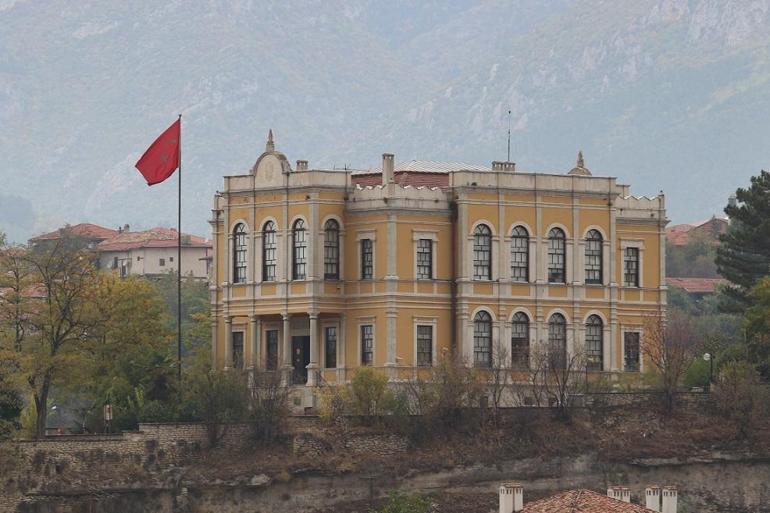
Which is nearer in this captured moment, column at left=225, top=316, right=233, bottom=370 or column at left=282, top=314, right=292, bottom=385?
column at left=282, top=314, right=292, bottom=385

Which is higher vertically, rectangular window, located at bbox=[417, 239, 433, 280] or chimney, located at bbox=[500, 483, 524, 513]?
rectangular window, located at bbox=[417, 239, 433, 280]

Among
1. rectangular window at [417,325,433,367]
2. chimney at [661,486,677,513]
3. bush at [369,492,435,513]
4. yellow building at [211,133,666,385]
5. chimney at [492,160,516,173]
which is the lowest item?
bush at [369,492,435,513]

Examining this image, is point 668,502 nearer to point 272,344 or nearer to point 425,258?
point 425,258

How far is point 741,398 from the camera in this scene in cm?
11250

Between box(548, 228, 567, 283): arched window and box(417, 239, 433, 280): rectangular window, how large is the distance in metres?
5.23

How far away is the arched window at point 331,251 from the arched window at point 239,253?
3.97 meters

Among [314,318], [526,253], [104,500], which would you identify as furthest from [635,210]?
[104,500]

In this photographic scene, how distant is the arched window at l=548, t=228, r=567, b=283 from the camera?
11944 cm

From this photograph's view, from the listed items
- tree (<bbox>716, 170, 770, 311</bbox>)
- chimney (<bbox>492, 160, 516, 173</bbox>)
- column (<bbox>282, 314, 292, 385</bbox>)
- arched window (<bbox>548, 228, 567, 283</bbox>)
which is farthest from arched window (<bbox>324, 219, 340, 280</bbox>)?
tree (<bbox>716, 170, 770, 311</bbox>)

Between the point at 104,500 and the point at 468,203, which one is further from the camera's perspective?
the point at 468,203

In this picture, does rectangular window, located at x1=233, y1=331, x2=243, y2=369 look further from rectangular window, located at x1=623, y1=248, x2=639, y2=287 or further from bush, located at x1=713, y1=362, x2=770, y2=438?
bush, located at x1=713, y1=362, x2=770, y2=438

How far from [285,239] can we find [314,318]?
3.46 metres

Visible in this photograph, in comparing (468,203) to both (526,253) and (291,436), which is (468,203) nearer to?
(526,253)

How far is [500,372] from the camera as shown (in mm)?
115375
